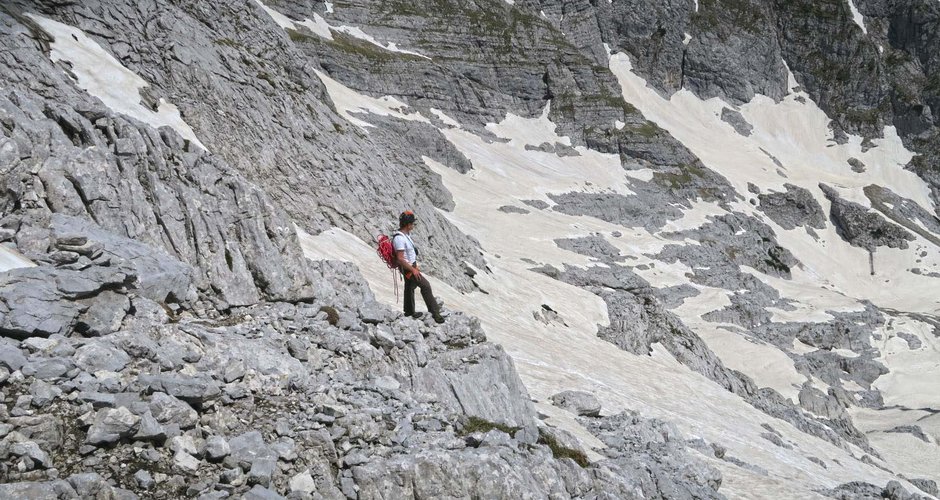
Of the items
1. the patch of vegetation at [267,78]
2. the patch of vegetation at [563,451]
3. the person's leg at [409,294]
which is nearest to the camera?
the patch of vegetation at [563,451]

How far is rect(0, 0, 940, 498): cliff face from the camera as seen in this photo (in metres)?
9.68

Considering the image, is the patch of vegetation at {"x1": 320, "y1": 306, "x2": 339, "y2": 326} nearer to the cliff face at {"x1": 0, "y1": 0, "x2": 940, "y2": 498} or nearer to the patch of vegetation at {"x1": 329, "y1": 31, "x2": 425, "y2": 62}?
the cliff face at {"x1": 0, "y1": 0, "x2": 940, "y2": 498}

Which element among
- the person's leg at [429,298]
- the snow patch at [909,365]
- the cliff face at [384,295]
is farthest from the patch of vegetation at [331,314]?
the snow patch at [909,365]

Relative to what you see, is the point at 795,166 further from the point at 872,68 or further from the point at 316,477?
the point at 316,477

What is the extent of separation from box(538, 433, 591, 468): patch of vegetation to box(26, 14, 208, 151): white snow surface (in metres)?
26.2

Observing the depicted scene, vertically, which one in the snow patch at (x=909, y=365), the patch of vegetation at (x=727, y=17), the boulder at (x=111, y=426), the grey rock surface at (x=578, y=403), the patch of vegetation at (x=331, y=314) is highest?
the patch of vegetation at (x=727, y=17)

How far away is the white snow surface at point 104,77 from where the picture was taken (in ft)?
111

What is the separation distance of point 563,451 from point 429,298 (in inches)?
211

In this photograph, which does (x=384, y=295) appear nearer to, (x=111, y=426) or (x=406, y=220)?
(x=406, y=220)

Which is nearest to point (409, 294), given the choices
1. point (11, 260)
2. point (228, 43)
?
point (11, 260)

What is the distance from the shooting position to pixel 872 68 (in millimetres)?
185000

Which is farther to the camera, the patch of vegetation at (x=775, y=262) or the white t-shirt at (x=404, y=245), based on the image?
the patch of vegetation at (x=775, y=262)

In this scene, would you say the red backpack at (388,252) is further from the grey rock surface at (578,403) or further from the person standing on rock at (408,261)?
the grey rock surface at (578,403)

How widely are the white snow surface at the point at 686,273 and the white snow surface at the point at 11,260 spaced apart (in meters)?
13.2
